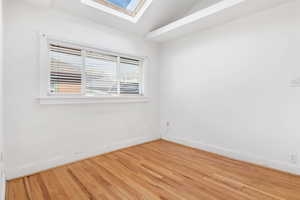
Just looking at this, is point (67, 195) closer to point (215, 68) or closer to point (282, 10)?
point (215, 68)

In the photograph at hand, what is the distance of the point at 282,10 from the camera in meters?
2.14

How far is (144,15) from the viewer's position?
2.87m

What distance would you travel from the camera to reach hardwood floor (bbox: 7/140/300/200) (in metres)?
1.64

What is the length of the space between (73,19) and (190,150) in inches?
123

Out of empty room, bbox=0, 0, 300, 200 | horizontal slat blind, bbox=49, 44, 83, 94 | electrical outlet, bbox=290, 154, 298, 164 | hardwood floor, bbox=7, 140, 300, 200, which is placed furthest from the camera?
horizontal slat blind, bbox=49, 44, 83, 94

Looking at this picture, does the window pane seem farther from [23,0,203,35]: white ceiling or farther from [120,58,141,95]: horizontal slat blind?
[120,58,141,95]: horizontal slat blind

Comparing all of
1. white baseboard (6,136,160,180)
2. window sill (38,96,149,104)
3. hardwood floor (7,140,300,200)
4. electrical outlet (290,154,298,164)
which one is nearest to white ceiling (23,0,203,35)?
window sill (38,96,149,104)

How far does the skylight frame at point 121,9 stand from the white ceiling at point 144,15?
54mm

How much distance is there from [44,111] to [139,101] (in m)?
1.75

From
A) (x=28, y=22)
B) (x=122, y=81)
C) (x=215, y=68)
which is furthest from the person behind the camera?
(x=122, y=81)

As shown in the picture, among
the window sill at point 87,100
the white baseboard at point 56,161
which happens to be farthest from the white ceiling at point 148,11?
the white baseboard at point 56,161

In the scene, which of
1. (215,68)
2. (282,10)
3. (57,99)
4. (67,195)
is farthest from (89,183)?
(282,10)

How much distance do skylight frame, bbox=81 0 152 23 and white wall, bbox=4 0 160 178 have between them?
306 millimetres

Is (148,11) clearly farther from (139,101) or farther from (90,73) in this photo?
(139,101)
